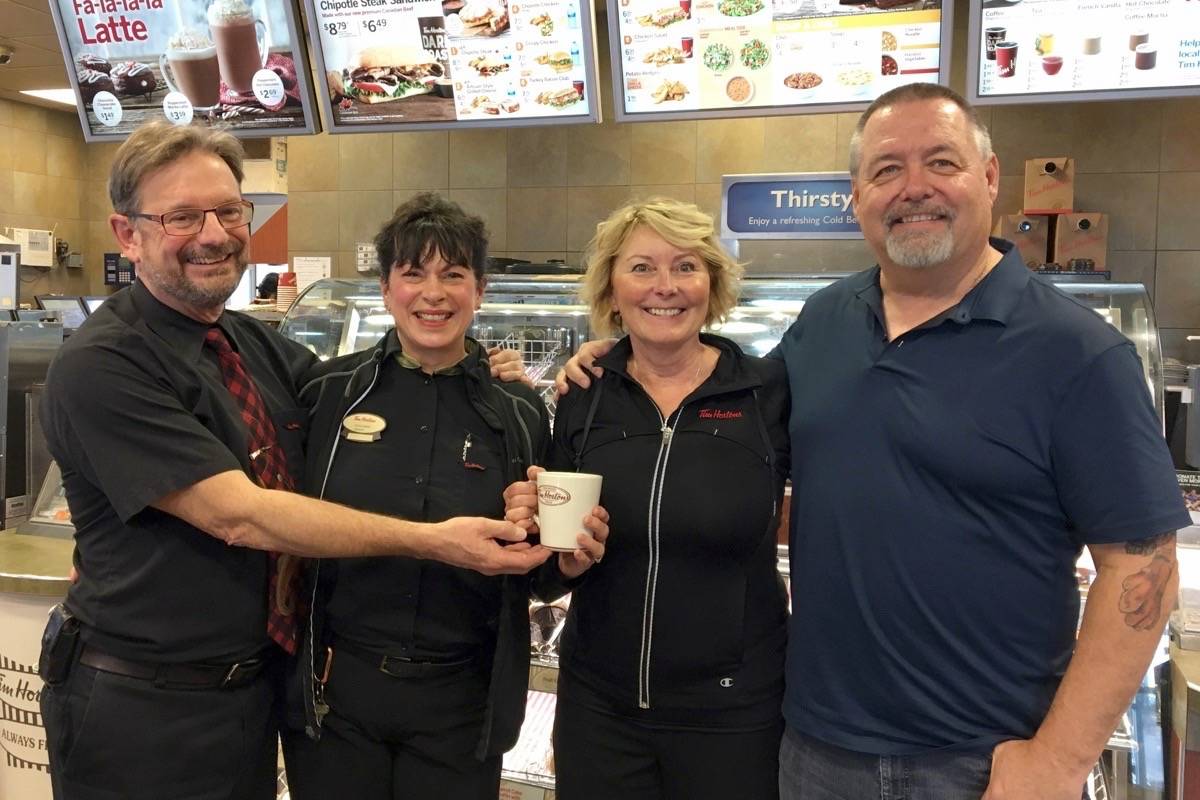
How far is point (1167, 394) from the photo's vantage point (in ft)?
11.2

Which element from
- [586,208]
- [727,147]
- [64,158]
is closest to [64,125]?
[64,158]

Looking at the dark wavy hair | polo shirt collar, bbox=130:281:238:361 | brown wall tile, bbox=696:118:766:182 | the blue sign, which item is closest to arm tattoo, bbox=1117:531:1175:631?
the dark wavy hair

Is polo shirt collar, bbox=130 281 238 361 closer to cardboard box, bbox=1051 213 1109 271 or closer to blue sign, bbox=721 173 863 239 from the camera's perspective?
blue sign, bbox=721 173 863 239

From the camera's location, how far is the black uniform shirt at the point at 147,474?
1660 mm

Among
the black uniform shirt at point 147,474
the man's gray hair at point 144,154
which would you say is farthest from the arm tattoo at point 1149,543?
the man's gray hair at point 144,154

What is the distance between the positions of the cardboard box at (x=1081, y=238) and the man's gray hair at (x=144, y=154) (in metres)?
3.95

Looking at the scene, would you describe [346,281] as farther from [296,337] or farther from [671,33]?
[671,33]

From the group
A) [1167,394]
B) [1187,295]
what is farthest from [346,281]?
[1187,295]

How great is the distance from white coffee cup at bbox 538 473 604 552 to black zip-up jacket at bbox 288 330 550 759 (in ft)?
0.95

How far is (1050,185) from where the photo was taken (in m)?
4.31

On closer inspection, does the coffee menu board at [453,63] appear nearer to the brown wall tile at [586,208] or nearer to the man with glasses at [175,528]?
the brown wall tile at [586,208]

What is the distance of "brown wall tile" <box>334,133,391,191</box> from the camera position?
5.27 m

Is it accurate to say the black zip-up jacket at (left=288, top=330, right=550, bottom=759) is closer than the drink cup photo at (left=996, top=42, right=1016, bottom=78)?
Yes

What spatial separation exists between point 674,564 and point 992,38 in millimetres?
2799
